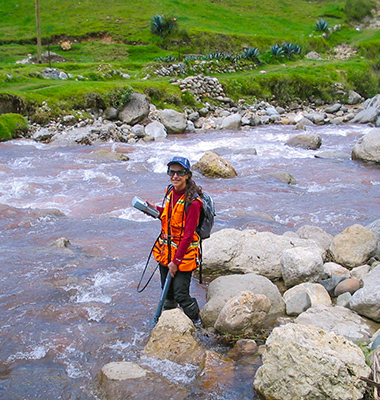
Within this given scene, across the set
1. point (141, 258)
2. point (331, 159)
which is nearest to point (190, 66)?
point (331, 159)

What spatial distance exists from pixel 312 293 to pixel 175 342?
2.42 m

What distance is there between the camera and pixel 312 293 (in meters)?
6.68

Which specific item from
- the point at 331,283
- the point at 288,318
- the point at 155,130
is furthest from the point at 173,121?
the point at 288,318

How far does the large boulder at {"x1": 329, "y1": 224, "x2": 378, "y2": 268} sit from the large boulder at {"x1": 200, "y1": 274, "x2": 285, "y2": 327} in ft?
6.95

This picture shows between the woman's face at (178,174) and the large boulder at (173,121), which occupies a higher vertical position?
the woman's face at (178,174)

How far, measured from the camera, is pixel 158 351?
17.0 ft

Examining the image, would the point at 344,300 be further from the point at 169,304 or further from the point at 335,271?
the point at 169,304

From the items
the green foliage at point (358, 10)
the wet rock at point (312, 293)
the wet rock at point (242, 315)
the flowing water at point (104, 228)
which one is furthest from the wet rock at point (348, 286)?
the green foliage at point (358, 10)

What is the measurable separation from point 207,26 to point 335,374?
49.5m

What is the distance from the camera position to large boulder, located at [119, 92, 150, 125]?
24.2m

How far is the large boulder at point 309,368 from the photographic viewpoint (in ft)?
13.9

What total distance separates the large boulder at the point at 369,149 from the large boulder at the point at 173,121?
9495mm

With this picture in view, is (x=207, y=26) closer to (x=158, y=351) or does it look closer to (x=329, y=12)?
(x=329, y=12)

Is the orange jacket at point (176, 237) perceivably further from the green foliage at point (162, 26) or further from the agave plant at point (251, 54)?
the green foliage at point (162, 26)
